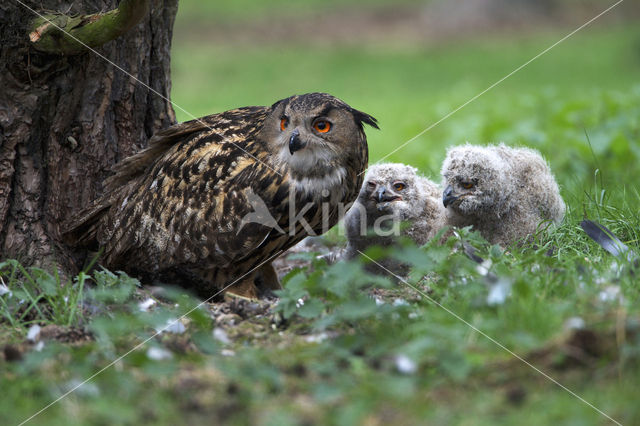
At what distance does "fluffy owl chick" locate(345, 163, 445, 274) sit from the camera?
5.11 m

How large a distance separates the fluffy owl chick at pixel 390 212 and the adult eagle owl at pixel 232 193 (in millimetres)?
745

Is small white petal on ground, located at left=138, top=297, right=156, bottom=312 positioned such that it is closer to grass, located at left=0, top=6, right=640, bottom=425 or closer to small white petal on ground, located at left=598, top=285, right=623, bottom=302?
grass, located at left=0, top=6, right=640, bottom=425

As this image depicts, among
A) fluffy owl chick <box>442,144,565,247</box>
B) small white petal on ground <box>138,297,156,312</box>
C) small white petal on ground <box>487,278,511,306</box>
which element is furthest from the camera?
fluffy owl chick <box>442,144,565,247</box>

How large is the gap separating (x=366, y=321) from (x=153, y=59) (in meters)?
2.61

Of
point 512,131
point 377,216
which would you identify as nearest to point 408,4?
point 512,131

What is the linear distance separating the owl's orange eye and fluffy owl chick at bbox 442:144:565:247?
3.85 feet

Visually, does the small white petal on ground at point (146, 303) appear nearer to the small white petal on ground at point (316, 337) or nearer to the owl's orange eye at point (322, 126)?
the small white petal on ground at point (316, 337)

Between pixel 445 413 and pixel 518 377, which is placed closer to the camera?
pixel 445 413

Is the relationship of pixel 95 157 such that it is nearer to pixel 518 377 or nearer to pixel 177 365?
pixel 177 365

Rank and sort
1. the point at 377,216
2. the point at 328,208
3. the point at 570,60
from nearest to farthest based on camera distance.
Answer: the point at 328,208, the point at 377,216, the point at 570,60

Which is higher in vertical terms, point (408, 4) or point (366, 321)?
point (408, 4)

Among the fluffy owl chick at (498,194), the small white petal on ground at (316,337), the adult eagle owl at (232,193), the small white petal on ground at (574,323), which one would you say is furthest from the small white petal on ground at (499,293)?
the fluffy owl chick at (498,194)

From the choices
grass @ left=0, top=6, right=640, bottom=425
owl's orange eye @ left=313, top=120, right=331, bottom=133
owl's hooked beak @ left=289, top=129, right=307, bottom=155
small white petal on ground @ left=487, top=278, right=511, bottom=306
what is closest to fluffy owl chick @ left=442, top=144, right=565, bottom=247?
grass @ left=0, top=6, right=640, bottom=425

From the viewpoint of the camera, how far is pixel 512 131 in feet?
30.2
